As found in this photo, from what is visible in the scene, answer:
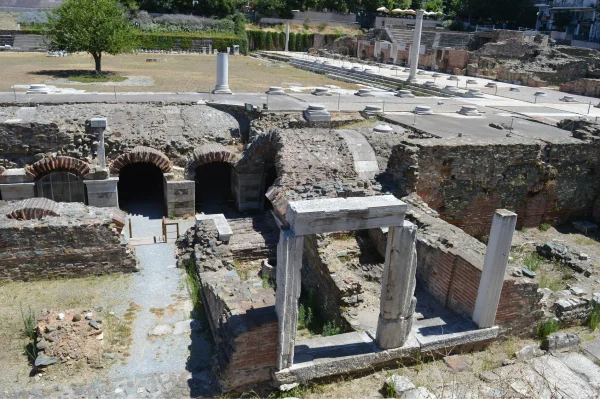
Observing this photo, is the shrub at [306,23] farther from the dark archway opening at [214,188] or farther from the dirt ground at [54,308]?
the dirt ground at [54,308]

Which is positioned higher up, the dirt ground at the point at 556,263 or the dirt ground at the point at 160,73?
the dirt ground at the point at 160,73

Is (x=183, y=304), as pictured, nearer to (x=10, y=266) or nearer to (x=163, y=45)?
(x=10, y=266)

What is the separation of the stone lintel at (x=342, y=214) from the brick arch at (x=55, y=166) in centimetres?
1095

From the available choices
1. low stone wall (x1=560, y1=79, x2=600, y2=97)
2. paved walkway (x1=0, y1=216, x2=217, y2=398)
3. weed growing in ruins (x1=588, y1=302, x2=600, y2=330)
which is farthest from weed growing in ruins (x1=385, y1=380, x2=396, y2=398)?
low stone wall (x1=560, y1=79, x2=600, y2=97)

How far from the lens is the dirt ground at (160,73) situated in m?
25.7

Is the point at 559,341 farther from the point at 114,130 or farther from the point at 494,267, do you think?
the point at 114,130

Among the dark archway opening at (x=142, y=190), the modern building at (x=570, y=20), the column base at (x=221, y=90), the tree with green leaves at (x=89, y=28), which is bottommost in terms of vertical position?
the dark archway opening at (x=142, y=190)

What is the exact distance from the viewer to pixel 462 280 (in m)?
8.39

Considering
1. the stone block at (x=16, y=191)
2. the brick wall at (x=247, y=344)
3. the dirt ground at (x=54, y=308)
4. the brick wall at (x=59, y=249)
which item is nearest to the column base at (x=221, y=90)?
the stone block at (x=16, y=191)

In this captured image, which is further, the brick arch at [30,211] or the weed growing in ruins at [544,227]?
the weed growing in ruins at [544,227]

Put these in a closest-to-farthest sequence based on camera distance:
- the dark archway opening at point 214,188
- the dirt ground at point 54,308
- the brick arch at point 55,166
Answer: the dirt ground at point 54,308 < the brick arch at point 55,166 < the dark archway opening at point 214,188

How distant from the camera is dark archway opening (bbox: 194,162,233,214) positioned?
17078mm

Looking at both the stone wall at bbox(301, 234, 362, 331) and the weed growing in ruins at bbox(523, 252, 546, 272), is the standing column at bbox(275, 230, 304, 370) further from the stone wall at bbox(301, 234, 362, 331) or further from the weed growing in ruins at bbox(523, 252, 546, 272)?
the weed growing in ruins at bbox(523, 252, 546, 272)

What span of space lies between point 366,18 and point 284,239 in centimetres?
7034
